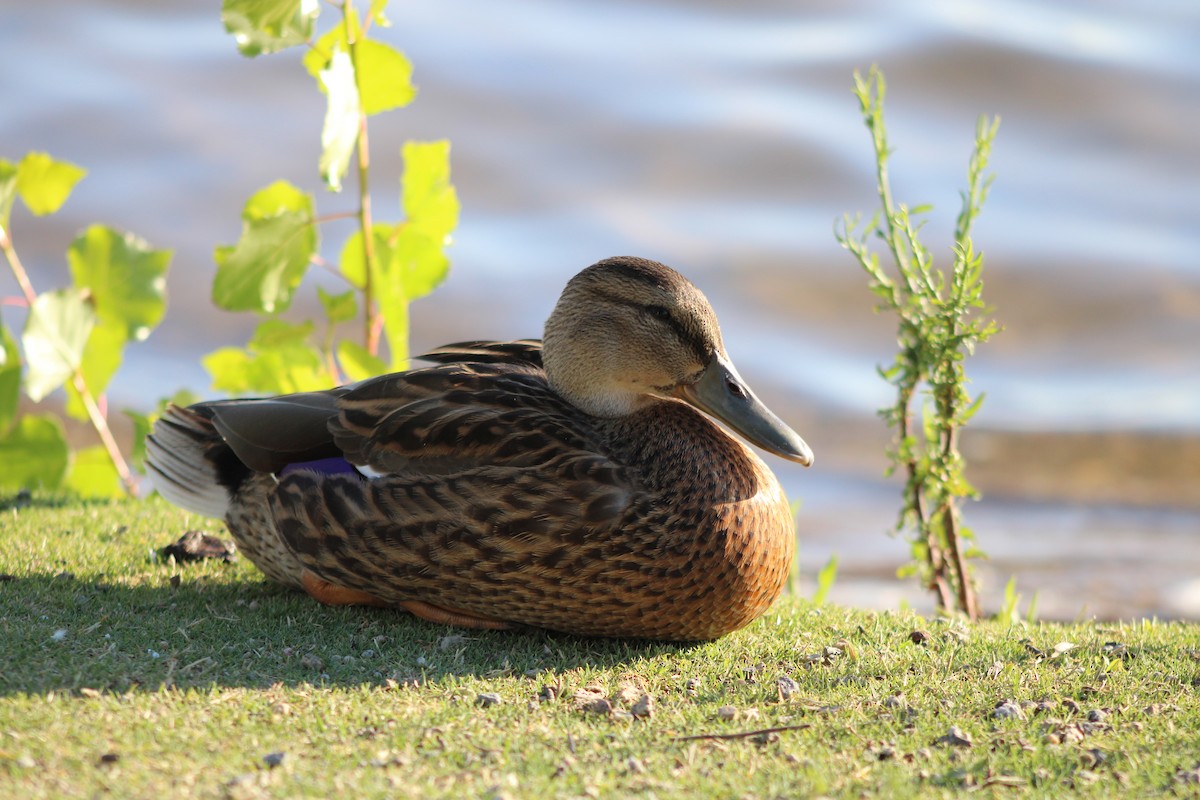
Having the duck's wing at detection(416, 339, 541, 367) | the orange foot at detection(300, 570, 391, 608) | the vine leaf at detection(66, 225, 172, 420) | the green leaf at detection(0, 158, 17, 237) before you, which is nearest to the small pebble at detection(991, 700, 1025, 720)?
the orange foot at detection(300, 570, 391, 608)

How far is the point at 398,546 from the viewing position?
137 inches

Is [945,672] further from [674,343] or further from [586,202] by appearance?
[586,202]

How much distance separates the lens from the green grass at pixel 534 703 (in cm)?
261

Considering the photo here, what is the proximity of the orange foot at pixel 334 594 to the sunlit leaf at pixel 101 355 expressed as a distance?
1829mm

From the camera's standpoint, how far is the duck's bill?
11.8 ft

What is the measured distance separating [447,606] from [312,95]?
320 inches

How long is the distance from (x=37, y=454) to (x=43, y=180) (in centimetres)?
106

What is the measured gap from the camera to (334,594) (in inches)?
145

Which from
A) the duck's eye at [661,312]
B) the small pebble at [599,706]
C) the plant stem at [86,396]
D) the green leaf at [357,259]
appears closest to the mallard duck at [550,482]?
the duck's eye at [661,312]

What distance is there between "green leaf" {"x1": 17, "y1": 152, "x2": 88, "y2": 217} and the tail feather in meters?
1.26

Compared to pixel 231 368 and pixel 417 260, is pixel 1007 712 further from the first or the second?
pixel 231 368

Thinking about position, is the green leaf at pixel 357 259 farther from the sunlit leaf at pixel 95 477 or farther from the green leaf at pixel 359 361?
the sunlit leaf at pixel 95 477

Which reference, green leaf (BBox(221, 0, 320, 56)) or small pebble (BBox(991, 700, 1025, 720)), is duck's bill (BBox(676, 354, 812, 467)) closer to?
small pebble (BBox(991, 700, 1025, 720))

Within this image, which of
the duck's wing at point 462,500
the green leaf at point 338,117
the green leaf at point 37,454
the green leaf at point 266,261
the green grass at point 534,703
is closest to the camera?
the green grass at point 534,703
